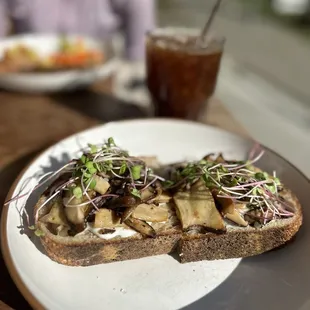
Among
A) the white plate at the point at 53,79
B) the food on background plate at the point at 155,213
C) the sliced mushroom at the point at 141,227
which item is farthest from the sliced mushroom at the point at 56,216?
the white plate at the point at 53,79

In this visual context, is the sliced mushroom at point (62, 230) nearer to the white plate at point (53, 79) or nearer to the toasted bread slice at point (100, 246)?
the toasted bread slice at point (100, 246)

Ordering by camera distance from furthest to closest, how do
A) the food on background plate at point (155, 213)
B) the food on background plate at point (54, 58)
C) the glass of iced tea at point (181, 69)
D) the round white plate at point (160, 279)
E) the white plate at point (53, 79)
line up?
the food on background plate at point (54, 58), the white plate at point (53, 79), the glass of iced tea at point (181, 69), the food on background plate at point (155, 213), the round white plate at point (160, 279)

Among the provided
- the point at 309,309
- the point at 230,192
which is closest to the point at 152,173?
the point at 230,192

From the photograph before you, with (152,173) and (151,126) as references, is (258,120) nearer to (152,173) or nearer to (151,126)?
(151,126)

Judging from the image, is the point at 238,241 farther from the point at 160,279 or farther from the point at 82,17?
the point at 82,17


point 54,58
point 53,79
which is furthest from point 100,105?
point 54,58

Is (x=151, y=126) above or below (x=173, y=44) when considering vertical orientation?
below
